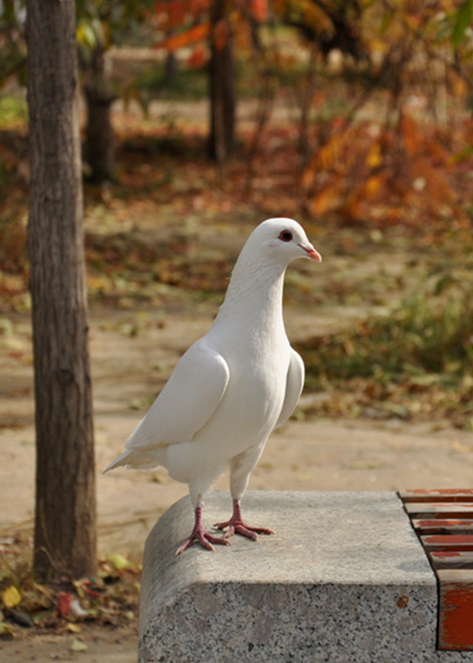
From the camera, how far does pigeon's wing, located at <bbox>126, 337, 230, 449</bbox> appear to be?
252 cm

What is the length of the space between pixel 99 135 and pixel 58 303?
8.41 meters

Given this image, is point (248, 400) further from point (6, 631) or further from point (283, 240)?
point (6, 631)

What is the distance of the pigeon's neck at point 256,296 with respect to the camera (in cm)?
257

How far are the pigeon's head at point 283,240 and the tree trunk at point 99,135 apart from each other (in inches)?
323

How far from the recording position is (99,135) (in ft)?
36.8

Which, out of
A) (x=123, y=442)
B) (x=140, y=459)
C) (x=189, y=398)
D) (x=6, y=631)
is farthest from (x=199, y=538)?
(x=123, y=442)

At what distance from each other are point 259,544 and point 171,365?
354 cm

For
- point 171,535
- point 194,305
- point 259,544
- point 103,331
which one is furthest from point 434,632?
point 194,305

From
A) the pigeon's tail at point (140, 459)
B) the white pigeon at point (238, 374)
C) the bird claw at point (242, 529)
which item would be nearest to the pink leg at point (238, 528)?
the bird claw at point (242, 529)

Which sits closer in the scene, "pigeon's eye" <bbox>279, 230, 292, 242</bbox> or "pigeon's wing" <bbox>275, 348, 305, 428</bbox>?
"pigeon's eye" <bbox>279, 230, 292, 242</bbox>

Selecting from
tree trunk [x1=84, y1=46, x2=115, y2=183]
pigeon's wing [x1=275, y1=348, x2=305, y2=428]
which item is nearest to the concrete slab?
pigeon's wing [x1=275, y1=348, x2=305, y2=428]

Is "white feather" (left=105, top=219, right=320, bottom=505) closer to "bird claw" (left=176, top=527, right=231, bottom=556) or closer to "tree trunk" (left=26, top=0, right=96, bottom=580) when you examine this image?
"bird claw" (left=176, top=527, right=231, bottom=556)

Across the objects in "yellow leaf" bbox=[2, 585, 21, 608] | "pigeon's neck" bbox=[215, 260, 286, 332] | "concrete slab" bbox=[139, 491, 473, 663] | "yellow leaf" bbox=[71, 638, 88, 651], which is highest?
"pigeon's neck" bbox=[215, 260, 286, 332]

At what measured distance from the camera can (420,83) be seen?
27.9 ft
